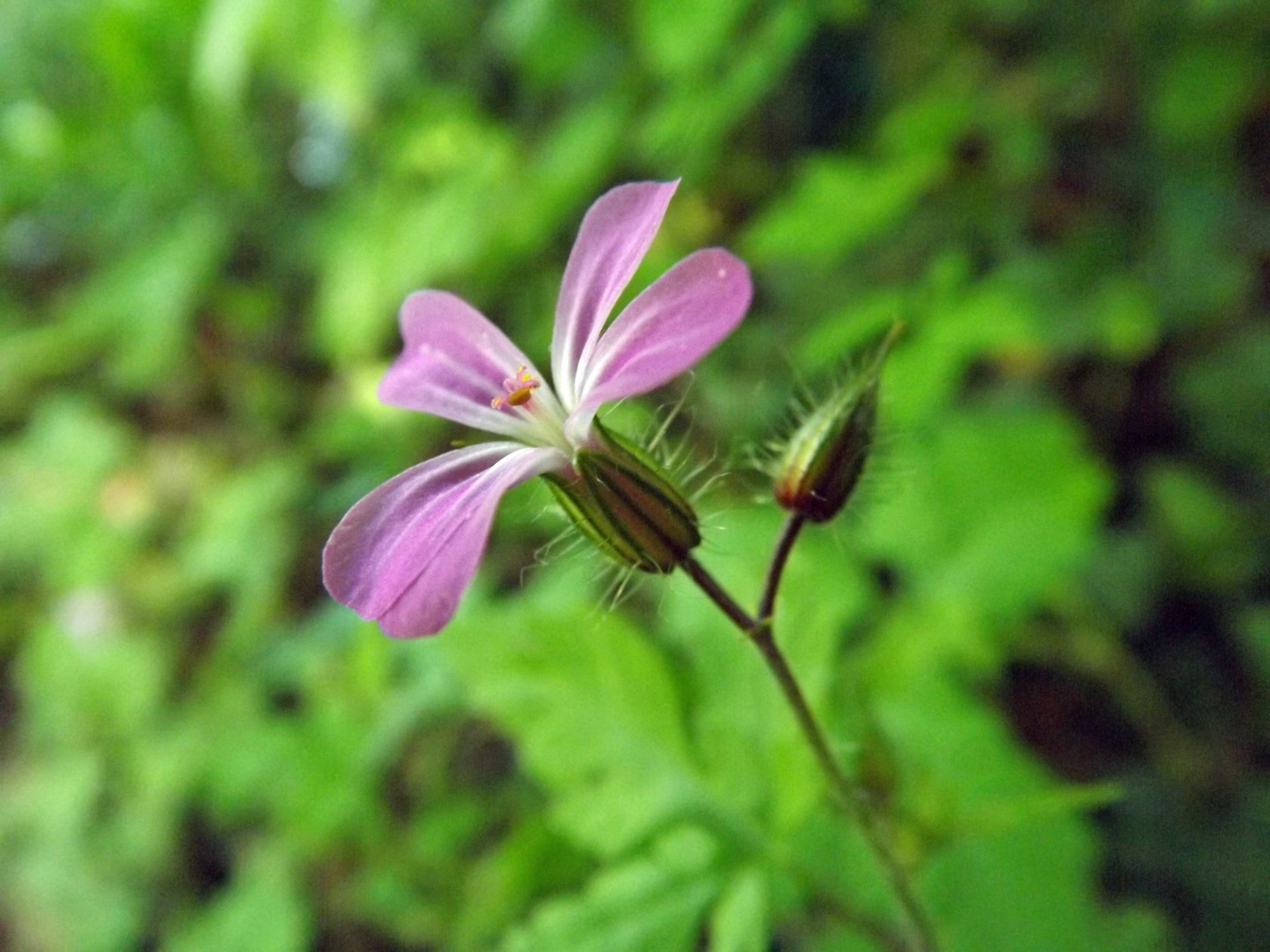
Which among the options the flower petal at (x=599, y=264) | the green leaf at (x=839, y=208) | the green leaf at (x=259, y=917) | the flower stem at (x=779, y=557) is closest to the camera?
the flower petal at (x=599, y=264)

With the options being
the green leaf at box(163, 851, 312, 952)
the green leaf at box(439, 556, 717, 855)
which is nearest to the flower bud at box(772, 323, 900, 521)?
the green leaf at box(439, 556, 717, 855)

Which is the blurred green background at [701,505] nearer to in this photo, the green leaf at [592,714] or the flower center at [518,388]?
the green leaf at [592,714]

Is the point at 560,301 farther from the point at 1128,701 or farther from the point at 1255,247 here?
the point at 1255,247

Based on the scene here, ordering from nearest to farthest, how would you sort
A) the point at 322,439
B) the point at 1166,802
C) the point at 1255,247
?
the point at 1166,802 < the point at 1255,247 < the point at 322,439

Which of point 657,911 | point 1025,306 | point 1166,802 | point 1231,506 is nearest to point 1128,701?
point 1166,802

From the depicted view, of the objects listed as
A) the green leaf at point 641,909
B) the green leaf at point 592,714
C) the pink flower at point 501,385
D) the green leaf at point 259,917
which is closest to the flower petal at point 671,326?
the pink flower at point 501,385

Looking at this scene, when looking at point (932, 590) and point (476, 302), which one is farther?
point (476, 302)
